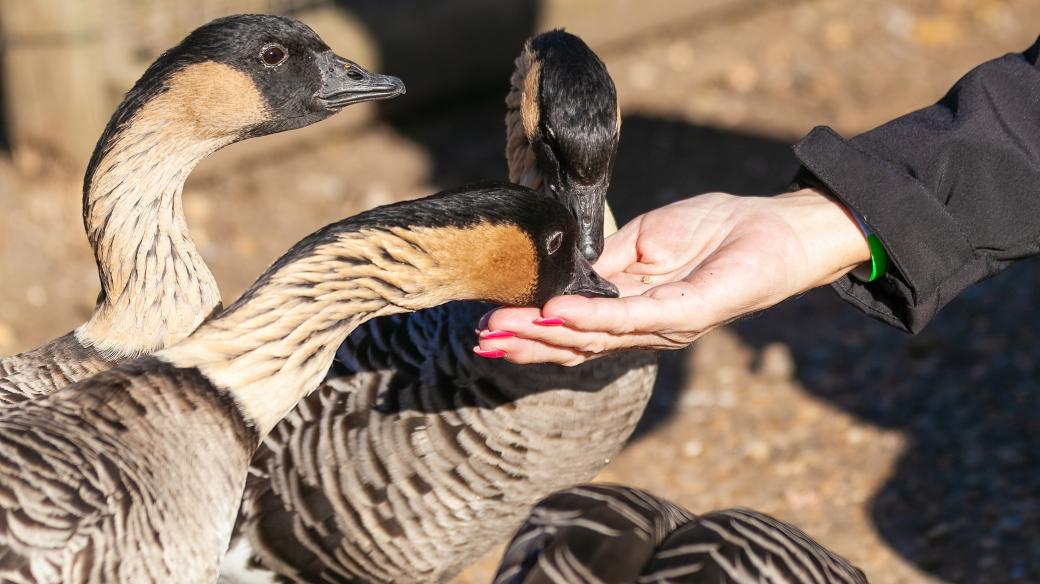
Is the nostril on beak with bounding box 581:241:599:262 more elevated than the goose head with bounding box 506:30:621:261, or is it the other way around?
the goose head with bounding box 506:30:621:261

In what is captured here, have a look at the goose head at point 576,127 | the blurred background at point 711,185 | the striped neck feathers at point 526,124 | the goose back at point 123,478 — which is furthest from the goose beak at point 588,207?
the blurred background at point 711,185

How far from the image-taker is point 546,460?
4.01 metres

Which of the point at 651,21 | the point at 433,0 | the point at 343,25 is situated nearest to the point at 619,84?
the point at 651,21

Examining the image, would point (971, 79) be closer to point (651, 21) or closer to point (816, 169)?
point (816, 169)

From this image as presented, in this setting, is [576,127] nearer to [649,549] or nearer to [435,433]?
[435,433]

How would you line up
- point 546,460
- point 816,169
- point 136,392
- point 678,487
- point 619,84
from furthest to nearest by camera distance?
point 619,84 → point 678,487 → point 546,460 → point 816,169 → point 136,392

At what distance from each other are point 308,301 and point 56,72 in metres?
4.73

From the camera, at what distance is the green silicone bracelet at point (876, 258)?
378 cm

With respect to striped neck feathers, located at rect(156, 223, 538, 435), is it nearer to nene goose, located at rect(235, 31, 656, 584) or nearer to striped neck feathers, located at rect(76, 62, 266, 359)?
striped neck feathers, located at rect(76, 62, 266, 359)

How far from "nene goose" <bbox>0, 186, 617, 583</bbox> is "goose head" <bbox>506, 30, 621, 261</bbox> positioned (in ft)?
2.93

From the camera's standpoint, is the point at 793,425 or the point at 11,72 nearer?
the point at 793,425

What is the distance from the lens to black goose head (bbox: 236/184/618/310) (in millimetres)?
2967

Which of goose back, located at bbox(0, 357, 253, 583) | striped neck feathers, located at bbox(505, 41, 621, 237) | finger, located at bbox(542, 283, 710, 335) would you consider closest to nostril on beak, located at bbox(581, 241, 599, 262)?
striped neck feathers, located at bbox(505, 41, 621, 237)

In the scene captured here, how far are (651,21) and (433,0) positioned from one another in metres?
1.68
